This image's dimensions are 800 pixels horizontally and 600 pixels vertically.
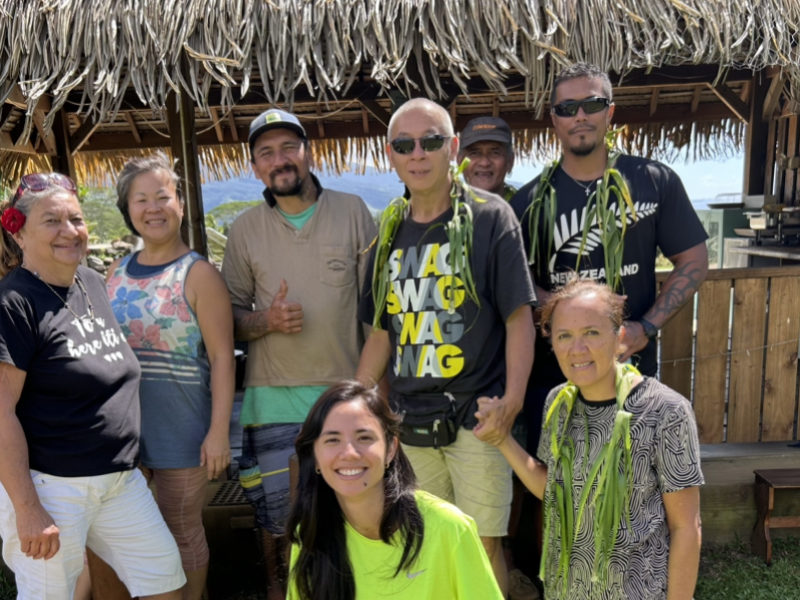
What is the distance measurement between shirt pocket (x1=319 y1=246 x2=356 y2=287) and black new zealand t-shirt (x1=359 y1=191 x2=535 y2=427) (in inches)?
16.3

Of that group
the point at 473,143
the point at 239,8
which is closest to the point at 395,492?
the point at 473,143

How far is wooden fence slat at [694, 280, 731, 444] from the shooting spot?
3.48m

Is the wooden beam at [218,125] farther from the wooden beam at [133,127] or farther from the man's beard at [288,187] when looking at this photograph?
the man's beard at [288,187]

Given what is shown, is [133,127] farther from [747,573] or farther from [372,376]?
[747,573]

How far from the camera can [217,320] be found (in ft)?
8.61

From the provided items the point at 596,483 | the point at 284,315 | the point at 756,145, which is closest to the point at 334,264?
the point at 284,315

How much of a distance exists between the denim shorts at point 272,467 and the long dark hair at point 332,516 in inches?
39.2

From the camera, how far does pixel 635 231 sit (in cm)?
256

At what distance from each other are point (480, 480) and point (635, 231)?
3.79 feet

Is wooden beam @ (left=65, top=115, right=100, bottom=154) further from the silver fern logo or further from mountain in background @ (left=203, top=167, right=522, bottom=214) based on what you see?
the silver fern logo

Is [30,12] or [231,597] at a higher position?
[30,12]

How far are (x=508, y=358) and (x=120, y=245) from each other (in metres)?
11.6

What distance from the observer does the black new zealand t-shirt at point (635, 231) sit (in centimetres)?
255

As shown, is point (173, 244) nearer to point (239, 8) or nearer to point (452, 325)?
point (452, 325)
